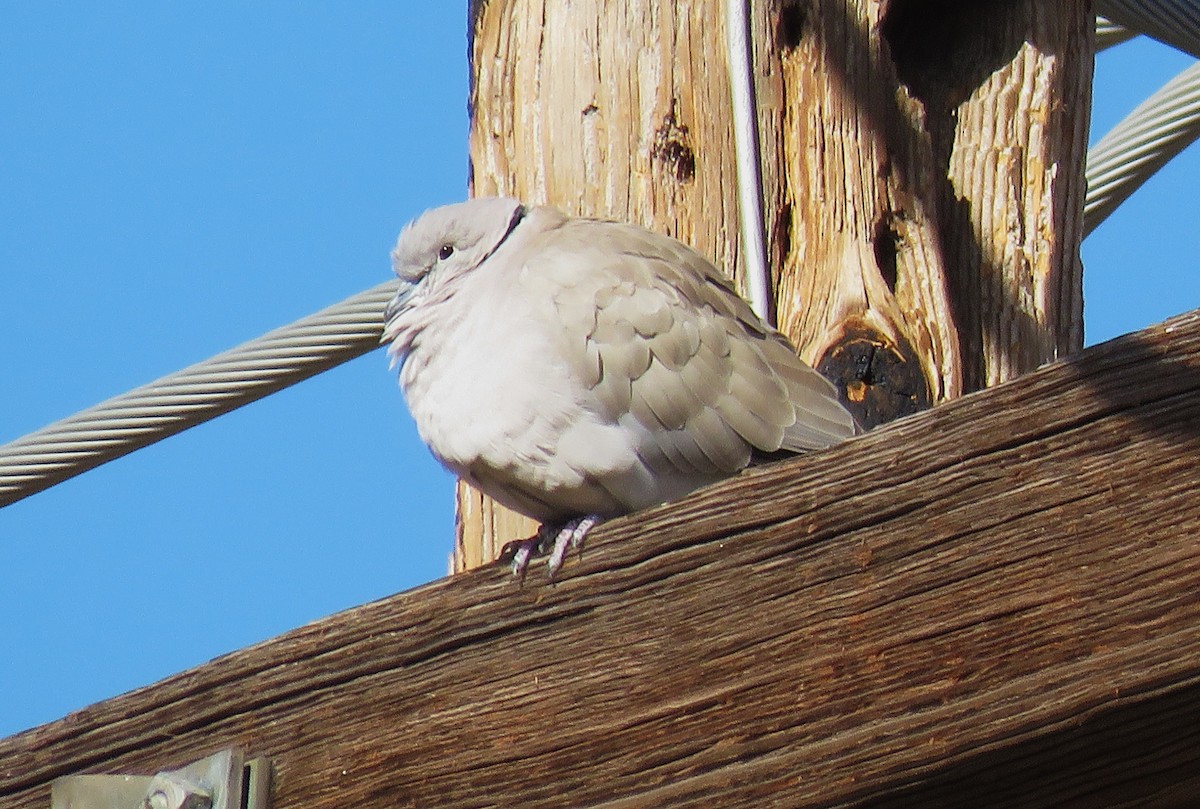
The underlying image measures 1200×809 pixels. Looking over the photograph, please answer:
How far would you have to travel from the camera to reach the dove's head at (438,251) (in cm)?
310

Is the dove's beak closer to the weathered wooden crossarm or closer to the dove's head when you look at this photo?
the dove's head

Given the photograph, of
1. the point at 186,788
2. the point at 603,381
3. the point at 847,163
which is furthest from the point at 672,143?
the point at 186,788

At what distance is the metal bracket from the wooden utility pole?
1.17 metres

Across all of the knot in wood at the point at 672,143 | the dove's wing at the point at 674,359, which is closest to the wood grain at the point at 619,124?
the knot in wood at the point at 672,143

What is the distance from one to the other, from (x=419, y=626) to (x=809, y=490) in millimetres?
466

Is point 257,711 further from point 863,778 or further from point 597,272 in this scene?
point 597,272

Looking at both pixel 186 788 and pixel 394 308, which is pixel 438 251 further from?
pixel 186 788

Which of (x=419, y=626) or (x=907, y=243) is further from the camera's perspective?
(x=907, y=243)

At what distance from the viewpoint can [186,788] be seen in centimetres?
189

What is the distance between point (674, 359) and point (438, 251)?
0.78 meters

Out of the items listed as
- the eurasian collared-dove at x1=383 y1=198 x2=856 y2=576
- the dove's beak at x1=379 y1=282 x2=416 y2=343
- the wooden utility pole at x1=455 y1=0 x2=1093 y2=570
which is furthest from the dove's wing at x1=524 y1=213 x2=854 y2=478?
the dove's beak at x1=379 y1=282 x2=416 y2=343

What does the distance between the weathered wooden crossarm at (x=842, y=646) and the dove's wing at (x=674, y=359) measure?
918 mm

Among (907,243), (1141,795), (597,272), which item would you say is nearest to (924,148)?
(907,243)

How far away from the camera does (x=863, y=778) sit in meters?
1.51
